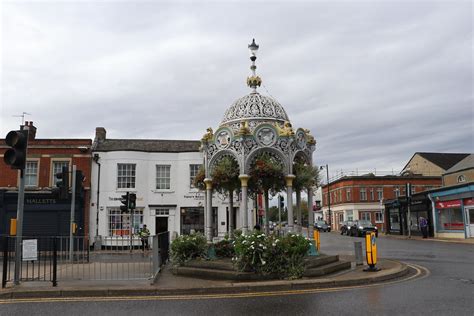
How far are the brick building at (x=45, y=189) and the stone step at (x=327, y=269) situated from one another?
19.8 metres

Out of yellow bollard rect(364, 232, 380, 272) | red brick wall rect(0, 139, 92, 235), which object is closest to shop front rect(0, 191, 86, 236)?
red brick wall rect(0, 139, 92, 235)

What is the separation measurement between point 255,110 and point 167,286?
6.39 meters

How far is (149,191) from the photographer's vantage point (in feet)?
94.1

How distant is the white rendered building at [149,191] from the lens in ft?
91.8

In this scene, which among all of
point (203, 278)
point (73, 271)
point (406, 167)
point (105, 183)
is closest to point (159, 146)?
point (105, 183)

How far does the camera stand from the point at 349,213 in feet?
187

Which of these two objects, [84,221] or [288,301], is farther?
[84,221]

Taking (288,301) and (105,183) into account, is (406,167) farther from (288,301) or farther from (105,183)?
(288,301)

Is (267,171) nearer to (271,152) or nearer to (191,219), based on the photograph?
(271,152)

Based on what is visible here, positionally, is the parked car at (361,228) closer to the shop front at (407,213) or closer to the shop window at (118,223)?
the shop front at (407,213)

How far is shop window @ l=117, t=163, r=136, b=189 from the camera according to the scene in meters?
28.4

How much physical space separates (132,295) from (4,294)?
2796 mm

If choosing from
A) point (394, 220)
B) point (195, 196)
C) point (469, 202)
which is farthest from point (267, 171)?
point (394, 220)

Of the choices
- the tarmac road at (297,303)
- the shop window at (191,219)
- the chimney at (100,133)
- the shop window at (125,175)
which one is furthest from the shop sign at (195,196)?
the tarmac road at (297,303)
